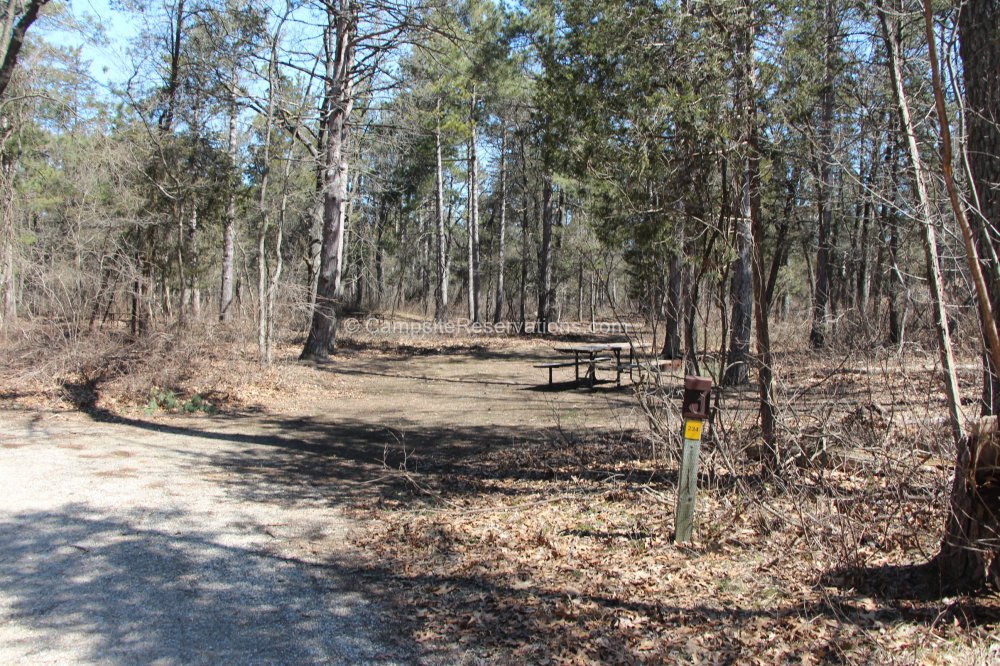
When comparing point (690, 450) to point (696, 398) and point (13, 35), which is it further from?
point (13, 35)

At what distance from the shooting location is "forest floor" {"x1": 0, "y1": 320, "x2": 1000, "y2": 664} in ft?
12.5

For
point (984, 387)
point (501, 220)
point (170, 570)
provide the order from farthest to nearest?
1. point (501, 220)
2. point (170, 570)
3. point (984, 387)

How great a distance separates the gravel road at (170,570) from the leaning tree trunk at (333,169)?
1015 cm

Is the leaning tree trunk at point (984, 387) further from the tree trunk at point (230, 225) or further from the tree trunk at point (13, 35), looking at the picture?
the tree trunk at point (230, 225)

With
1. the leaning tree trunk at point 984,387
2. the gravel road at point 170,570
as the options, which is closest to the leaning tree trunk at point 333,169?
the gravel road at point 170,570

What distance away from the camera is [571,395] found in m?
13.7

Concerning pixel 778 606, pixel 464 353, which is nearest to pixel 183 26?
pixel 464 353

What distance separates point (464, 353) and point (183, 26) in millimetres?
12433

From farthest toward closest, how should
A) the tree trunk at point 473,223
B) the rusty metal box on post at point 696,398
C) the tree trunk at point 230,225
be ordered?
the tree trunk at point 473,223, the tree trunk at point 230,225, the rusty metal box on post at point 696,398

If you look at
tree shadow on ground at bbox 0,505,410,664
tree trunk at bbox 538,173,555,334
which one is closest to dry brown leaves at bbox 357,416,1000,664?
tree shadow on ground at bbox 0,505,410,664

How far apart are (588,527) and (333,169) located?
44.9ft

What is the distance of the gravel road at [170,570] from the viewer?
12.5ft

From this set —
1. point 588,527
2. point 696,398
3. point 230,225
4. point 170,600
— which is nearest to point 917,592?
point 696,398

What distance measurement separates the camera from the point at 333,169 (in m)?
17.2
